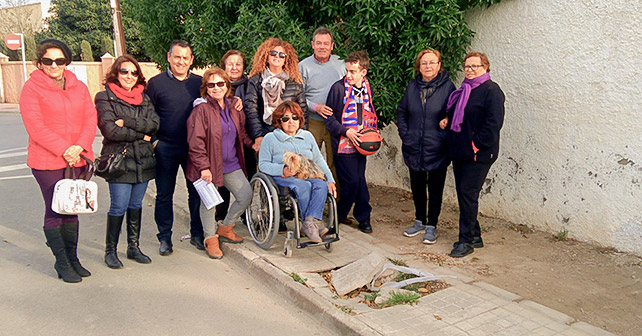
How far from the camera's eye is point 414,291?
13.3 feet

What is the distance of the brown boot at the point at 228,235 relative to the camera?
530cm

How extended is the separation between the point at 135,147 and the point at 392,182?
4238 millimetres

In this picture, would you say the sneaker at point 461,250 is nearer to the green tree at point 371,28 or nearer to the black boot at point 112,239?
the green tree at point 371,28

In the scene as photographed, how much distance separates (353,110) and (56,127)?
2.83 metres

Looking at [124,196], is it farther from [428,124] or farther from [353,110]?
[428,124]

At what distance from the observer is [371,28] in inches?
223

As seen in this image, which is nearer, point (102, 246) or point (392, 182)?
point (102, 246)

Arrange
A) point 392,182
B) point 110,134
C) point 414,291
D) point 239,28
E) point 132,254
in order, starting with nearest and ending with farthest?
point 414,291 < point 110,134 < point 132,254 < point 239,28 < point 392,182

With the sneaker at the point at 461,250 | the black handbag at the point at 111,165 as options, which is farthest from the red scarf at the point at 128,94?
the sneaker at the point at 461,250

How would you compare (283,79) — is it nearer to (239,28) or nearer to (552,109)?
(239,28)

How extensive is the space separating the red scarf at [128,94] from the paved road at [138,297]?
1.54 m

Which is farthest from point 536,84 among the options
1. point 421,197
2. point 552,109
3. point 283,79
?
point 283,79

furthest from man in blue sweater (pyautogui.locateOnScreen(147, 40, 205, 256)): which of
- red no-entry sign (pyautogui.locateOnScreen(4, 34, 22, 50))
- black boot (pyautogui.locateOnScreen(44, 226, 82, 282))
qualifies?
red no-entry sign (pyautogui.locateOnScreen(4, 34, 22, 50))

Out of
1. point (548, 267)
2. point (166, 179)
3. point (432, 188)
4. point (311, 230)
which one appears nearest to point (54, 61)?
point (166, 179)
